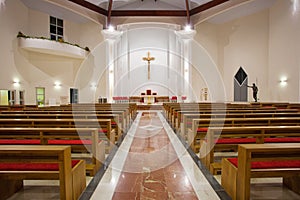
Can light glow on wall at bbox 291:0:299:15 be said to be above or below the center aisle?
above

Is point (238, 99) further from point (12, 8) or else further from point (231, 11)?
point (12, 8)

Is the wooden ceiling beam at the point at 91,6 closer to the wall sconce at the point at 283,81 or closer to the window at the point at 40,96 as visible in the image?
the window at the point at 40,96

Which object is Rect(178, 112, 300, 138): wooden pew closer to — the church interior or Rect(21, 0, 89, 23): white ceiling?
the church interior

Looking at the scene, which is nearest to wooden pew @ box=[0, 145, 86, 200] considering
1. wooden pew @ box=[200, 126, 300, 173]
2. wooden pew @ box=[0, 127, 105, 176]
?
wooden pew @ box=[0, 127, 105, 176]

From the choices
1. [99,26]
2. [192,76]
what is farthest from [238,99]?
[99,26]

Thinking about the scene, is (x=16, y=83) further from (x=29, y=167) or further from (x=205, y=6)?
(x=205, y=6)

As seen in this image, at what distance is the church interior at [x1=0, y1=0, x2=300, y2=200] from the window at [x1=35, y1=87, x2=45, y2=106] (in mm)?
64

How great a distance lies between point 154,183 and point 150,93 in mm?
12318

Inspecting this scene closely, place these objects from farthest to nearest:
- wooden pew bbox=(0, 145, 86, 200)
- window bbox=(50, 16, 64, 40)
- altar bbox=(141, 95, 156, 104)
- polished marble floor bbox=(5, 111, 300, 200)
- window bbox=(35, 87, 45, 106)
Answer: altar bbox=(141, 95, 156, 104)
window bbox=(50, 16, 64, 40)
window bbox=(35, 87, 45, 106)
polished marble floor bbox=(5, 111, 300, 200)
wooden pew bbox=(0, 145, 86, 200)

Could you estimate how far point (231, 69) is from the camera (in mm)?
13219

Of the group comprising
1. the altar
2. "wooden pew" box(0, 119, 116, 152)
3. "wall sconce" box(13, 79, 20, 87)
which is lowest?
"wooden pew" box(0, 119, 116, 152)

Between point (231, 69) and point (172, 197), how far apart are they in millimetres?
12349

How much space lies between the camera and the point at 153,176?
2.48m

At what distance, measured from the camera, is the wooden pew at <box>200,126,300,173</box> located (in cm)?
230
